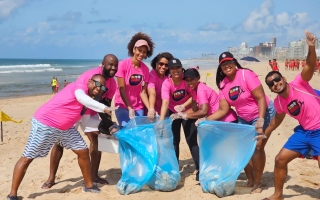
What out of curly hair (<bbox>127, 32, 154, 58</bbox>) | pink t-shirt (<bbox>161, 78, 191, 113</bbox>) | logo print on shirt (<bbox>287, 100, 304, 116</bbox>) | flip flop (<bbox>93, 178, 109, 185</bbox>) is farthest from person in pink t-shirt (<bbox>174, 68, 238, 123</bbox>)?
flip flop (<bbox>93, 178, 109, 185</bbox>)

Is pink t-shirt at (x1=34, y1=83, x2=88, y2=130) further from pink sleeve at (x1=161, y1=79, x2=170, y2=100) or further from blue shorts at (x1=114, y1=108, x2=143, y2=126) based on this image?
pink sleeve at (x1=161, y1=79, x2=170, y2=100)

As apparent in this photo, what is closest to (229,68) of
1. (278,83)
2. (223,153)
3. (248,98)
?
(248,98)

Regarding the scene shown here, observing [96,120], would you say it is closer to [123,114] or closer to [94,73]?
[123,114]

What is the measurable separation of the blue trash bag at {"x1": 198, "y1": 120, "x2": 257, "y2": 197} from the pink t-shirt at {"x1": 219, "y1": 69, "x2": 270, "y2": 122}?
0.19m

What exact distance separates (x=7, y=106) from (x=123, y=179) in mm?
11447

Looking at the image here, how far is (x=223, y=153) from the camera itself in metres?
4.24

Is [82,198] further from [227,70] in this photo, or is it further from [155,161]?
[227,70]

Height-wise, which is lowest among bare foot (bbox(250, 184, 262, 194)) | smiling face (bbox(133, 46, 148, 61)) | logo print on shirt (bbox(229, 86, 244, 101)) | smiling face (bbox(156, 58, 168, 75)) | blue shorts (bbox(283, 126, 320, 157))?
bare foot (bbox(250, 184, 262, 194))

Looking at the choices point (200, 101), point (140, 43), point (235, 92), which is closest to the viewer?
point (235, 92)

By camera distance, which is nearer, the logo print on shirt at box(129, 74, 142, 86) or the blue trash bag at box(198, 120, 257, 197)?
the blue trash bag at box(198, 120, 257, 197)

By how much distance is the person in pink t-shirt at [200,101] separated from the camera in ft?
14.6

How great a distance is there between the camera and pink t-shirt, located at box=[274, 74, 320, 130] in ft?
12.1

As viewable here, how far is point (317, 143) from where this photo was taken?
12.0 feet

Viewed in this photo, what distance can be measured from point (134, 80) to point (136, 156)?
3.35 ft
